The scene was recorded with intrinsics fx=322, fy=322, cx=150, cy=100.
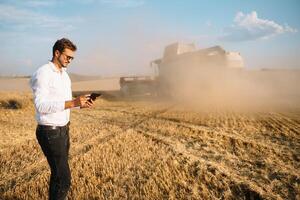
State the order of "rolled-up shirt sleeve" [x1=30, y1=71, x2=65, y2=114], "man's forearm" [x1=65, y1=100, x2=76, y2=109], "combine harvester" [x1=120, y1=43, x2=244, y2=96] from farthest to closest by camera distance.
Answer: "combine harvester" [x1=120, y1=43, x2=244, y2=96] < "man's forearm" [x1=65, y1=100, x2=76, y2=109] < "rolled-up shirt sleeve" [x1=30, y1=71, x2=65, y2=114]

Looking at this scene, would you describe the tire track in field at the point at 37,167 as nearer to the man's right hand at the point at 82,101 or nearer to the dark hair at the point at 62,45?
the man's right hand at the point at 82,101

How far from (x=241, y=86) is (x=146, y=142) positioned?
1547cm

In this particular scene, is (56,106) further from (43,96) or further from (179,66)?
(179,66)

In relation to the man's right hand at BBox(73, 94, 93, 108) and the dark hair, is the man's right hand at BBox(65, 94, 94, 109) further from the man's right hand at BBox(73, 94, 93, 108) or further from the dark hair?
the dark hair

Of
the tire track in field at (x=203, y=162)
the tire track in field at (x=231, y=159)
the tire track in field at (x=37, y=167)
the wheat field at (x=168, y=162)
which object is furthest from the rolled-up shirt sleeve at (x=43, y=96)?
the tire track in field at (x=231, y=159)

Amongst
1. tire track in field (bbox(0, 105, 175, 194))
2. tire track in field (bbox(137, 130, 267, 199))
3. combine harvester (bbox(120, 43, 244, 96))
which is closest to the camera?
tire track in field (bbox(137, 130, 267, 199))

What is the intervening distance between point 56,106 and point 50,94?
0.21 m

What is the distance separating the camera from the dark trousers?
3.57 metres

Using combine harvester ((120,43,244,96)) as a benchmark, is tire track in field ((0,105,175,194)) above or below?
below

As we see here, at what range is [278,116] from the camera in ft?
40.6

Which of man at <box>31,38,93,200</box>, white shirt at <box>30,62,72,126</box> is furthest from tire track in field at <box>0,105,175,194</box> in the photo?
white shirt at <box>30,62,72,126</box>

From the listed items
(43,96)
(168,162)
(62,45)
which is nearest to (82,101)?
(43,96)

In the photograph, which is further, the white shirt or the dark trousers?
the dark trousers

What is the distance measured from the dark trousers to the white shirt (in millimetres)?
110
